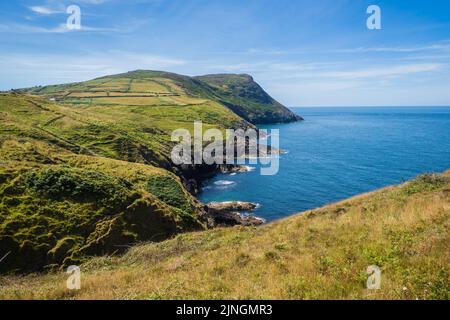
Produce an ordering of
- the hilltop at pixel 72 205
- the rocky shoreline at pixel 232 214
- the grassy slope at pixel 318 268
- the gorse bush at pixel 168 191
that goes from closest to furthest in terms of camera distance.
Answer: the grassy slope at pixel 318 268 → the hilltop at pixel 72 205 → the gorse bush at pixel 168 191 → the rocky shoreline at pixel 232 214

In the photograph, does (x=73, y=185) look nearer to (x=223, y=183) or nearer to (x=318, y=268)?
(x=318, y=268)

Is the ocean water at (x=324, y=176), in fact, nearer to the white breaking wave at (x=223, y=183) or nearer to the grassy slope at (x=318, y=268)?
the white breaking wave at (x=223, y=183)

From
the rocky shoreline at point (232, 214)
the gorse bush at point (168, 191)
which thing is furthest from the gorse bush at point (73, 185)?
the rocky shoreline at point (232, 214)

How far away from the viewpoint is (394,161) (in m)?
105

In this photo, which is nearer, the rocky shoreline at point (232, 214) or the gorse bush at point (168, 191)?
the gorse bush at point (168, 191)

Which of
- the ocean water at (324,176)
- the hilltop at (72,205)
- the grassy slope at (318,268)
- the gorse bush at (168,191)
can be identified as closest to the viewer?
the grassy slope at (318,268)

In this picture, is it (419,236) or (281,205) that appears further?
(281,205)

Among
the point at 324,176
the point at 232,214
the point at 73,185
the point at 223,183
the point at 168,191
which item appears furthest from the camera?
the point at 324,176

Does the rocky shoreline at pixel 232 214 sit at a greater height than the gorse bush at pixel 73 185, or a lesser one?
lesser

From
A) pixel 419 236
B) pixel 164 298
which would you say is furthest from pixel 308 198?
pixel 164 298

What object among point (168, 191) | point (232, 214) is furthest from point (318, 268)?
point (232, 214)

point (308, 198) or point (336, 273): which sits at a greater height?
point (336, 273)
